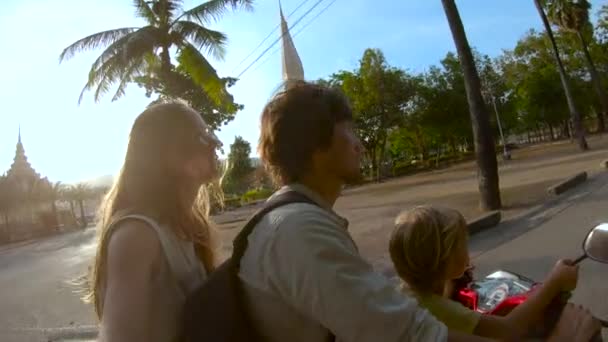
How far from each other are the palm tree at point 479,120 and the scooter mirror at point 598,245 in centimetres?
980

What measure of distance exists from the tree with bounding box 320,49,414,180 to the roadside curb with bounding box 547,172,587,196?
2317 cm

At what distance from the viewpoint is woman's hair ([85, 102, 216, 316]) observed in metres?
1.78

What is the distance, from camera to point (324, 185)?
55.9 inches

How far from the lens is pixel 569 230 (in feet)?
25.8

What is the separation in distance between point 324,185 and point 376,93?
36141 mm

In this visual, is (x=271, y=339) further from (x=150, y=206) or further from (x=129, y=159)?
(x=129, y=159)

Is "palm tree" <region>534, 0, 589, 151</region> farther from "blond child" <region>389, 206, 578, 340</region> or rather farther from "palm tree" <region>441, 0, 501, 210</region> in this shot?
"blond child" <region>389, 206, 578, 340</region>

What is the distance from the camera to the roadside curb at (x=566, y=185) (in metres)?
12.0

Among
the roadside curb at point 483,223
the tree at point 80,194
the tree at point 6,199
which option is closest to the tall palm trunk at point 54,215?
the tree at point 80,194

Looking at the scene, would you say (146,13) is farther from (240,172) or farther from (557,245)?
(240,172)

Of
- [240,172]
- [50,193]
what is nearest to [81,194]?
[50,193]

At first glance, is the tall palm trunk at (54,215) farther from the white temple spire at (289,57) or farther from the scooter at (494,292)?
the scooter at (494,292)

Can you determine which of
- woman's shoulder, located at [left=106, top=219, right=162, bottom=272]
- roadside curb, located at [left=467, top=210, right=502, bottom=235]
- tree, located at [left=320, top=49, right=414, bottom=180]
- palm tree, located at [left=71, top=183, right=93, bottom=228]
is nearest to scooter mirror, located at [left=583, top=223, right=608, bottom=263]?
woman's shoulder, located at [left=106, top=219, right=162, bottom=272]

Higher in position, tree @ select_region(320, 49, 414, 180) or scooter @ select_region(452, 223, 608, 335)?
tree @ select_region(320, 49, 414, 180)
